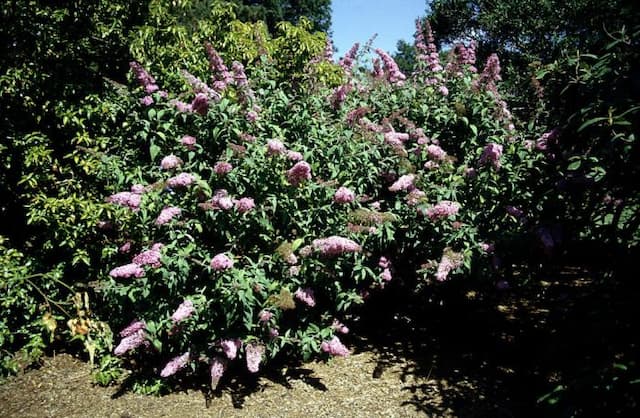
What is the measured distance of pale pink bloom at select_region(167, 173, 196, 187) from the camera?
11.5ft

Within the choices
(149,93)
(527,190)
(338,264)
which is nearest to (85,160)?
(149,93)

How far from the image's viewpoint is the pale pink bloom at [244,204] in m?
3.49

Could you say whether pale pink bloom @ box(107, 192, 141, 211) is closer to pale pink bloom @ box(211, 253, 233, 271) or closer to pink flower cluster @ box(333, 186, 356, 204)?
pale pink bloom @ box(211, 253, 233, 271)

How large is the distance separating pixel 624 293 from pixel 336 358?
8.68 feet

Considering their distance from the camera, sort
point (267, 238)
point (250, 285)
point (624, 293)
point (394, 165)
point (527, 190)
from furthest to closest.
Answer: point (394, 165)
point (527, 190)
point (267, 238)
point (250, 285)
point (624, 293)

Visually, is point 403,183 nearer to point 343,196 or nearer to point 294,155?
point 343,196

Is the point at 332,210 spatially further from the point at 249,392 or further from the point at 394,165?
the point at 249,392

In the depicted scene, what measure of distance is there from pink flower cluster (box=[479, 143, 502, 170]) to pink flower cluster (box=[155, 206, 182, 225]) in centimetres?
255

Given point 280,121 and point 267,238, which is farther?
point 280,121

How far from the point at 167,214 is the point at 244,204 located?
22.8 inches

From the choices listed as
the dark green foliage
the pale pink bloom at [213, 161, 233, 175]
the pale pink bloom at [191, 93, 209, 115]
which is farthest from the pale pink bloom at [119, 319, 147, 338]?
the dark green foliage

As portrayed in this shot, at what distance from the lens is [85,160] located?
4.37 meters

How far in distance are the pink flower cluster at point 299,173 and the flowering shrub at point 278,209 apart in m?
0.01

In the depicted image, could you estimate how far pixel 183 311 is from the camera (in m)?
3.33
